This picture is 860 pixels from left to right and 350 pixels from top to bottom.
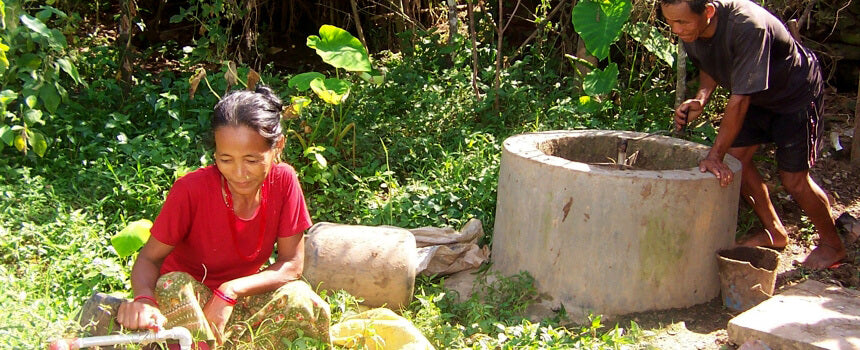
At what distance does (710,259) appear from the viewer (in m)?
3.76

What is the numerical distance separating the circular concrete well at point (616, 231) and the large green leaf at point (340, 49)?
168 cm

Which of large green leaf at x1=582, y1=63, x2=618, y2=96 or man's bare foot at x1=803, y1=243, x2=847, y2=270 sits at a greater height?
large green leaf at x1=582, y1=63, x2=618, y2=96

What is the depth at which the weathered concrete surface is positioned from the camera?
372 centimetres

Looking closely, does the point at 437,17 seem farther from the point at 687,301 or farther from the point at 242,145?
the point at 242,145

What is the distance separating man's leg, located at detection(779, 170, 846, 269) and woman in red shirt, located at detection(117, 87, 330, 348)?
2.66 m

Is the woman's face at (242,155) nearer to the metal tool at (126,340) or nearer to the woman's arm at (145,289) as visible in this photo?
the woman's arm at (145,289)

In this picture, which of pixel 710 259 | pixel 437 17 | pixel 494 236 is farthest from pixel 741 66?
pixel 437 17

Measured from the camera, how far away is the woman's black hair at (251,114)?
262cm

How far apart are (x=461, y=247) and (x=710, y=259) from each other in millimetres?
1218

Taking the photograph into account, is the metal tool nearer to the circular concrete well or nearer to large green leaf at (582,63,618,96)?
the circular concrete well

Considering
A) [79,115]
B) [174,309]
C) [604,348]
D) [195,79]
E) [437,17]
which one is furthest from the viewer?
[437,17]

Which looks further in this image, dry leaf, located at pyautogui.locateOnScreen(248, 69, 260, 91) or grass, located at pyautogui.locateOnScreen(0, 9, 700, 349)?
dry leaf, located at pyautogui.locateOnScreen(248, 69, 260, 91)

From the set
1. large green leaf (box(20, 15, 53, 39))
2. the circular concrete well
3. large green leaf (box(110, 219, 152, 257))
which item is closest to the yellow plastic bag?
the circular concrete well

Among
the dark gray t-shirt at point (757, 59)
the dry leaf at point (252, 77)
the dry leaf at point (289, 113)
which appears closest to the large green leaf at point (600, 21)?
the dark gray t-shirt at point (757, 59)
